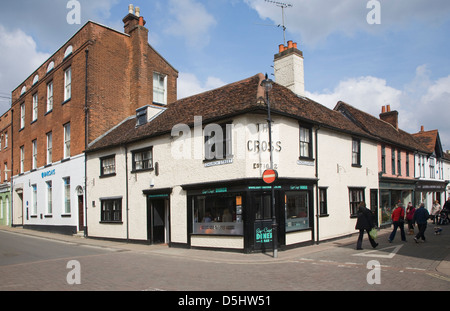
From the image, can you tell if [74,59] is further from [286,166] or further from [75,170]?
[286,166]

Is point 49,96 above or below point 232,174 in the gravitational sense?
above

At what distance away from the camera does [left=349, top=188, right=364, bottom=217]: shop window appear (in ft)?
63.0

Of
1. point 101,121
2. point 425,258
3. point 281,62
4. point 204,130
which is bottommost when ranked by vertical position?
point 425,258

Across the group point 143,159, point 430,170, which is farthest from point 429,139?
point 143,159

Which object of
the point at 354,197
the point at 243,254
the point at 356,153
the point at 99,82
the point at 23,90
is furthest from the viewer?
the point at 23,90

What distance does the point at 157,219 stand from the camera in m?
17.8

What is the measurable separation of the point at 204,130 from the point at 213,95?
307 cm

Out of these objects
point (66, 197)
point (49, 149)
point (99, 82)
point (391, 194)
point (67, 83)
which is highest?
point (67, 83)

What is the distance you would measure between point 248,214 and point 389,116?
70.4ft

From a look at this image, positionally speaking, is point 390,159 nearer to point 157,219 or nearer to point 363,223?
point 363,223

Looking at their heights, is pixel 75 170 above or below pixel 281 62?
below

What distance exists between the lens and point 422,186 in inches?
1155

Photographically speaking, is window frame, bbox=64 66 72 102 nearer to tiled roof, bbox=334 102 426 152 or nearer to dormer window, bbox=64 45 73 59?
dormer window, bbox=64 45 73 59
